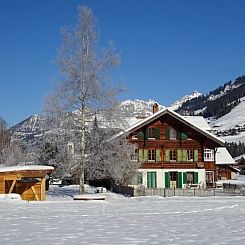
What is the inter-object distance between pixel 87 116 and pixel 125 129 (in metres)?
2.92

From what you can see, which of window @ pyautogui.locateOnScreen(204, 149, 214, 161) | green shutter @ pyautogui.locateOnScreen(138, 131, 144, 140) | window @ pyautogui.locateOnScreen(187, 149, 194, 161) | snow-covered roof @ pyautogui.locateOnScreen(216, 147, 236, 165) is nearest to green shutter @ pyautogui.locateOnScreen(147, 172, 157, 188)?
green shutter @ pyautogui.locateOnScreen(138, 131, 144, 140)

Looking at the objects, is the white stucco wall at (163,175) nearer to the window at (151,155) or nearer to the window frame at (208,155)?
the window at (151,155)

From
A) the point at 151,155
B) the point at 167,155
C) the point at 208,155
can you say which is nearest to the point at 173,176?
the point at 167,155

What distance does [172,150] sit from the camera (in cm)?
5269

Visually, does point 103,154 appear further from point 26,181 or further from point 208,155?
point 208,155

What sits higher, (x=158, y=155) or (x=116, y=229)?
(x=158, y=155)

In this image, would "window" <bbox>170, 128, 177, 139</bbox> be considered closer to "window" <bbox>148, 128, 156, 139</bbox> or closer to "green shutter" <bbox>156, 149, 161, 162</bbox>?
"window" <bbox>148, 128, 156, 139</bbox>

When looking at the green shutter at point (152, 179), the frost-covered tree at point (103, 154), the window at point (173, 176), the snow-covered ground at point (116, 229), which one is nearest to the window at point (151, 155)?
the green shutter at point (152, 179)

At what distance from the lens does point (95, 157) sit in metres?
32.0

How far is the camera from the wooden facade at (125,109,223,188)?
51.8 m

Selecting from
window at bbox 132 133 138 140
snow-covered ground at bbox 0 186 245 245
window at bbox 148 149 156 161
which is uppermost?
window at bbox 132 133 138 140

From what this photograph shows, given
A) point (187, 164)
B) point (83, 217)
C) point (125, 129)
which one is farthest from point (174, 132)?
point (83, 217)

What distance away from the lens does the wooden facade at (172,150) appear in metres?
51.8

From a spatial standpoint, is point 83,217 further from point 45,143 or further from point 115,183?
point 115,183
